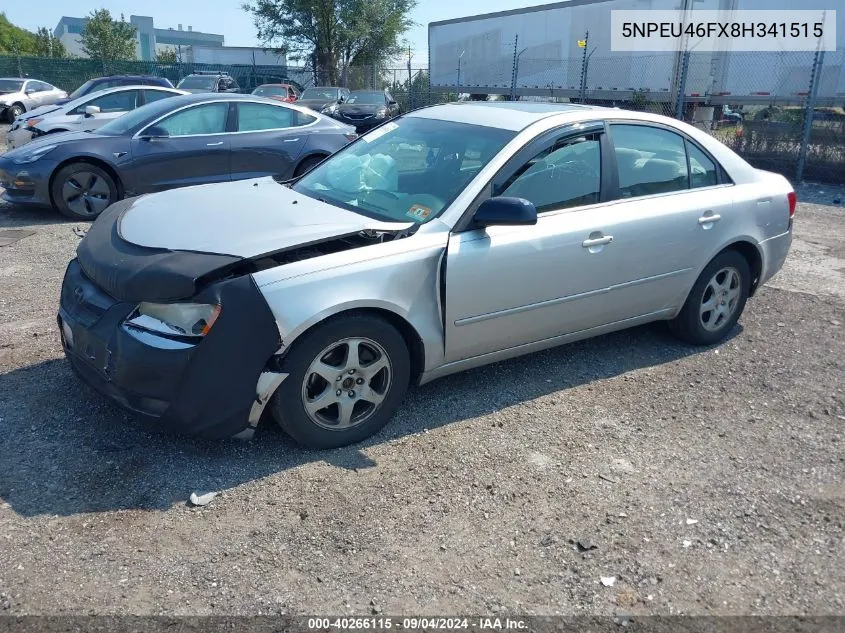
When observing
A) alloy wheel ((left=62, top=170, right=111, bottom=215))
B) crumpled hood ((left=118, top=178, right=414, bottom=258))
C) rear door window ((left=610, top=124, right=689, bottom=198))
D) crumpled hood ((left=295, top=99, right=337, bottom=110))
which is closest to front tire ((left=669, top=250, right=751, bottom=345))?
rear door window ((left=610, top=124, right=689, bottom=198))

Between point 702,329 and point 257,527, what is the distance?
3568 millimetres

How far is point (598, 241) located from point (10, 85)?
2580 cm

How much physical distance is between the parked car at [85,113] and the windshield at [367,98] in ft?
29.7

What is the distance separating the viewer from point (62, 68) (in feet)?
105

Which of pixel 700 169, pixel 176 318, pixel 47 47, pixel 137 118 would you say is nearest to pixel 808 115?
pixel 700 169

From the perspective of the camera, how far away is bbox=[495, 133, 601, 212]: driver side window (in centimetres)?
433

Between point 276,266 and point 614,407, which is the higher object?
point 276,266

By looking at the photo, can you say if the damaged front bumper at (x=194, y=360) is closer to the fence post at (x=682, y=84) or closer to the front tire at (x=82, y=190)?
the front tire at (x=82, y=190)

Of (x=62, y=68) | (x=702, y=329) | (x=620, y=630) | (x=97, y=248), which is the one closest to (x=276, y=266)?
(x=97, y=248)

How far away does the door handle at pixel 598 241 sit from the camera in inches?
175

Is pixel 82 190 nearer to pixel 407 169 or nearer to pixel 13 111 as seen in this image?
pixel 407 169

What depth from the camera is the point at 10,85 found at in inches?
965

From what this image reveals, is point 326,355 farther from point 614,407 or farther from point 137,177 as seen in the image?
point 137,177

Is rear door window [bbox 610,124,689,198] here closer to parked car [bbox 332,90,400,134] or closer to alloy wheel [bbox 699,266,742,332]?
alloy wheel [bbox 699,266,742,332]
